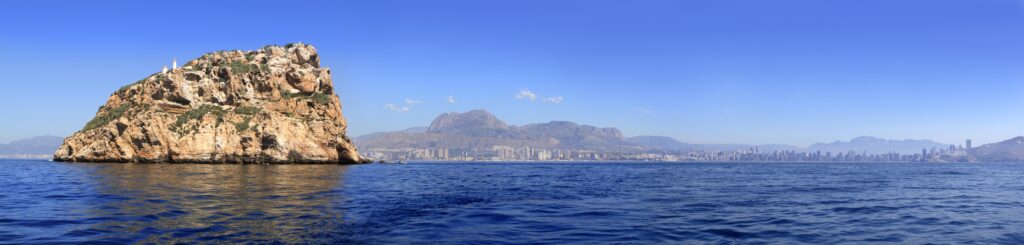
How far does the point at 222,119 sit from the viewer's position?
120500 millimetres

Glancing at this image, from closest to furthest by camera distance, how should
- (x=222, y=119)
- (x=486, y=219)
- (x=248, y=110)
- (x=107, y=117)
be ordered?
(x=486, y=219)
(x=222, y=119)
(x=248, y=110)
(x=107, y=117)

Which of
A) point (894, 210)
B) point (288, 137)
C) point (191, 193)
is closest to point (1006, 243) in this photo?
point (894, 210)

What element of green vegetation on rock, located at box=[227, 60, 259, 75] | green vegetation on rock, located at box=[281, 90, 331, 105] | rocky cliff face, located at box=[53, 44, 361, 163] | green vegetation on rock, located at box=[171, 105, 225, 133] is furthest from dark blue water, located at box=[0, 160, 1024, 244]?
green vegetation on rock, located at box=[227, 60, 259, 75]

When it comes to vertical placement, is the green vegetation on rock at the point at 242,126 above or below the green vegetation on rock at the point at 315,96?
below

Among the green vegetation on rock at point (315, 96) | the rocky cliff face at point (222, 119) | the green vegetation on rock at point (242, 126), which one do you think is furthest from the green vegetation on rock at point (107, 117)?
the green vegetation on rock at point (315, 96)

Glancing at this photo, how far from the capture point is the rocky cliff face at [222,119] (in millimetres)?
116000

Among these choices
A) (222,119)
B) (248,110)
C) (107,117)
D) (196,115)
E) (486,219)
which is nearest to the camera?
(486,219)

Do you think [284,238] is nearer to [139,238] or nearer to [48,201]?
[139,238]

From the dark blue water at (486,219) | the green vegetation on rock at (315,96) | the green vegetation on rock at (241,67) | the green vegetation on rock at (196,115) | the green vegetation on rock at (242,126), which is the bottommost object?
the dark blue water at (486,219)

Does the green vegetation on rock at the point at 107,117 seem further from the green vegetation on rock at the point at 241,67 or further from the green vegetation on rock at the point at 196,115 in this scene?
the green vegetation on rock at the point at 241,67

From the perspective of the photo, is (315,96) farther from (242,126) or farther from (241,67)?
(242,126)

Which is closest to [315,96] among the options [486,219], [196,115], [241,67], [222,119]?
[241,67]

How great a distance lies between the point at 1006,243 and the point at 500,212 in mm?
19234

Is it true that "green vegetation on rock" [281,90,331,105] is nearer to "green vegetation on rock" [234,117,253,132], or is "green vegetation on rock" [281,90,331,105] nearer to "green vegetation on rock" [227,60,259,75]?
"green vegetation on rock" [227,60,259,75]
